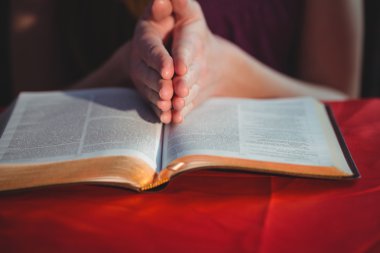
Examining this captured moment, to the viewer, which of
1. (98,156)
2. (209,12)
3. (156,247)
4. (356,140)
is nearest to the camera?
(156,247)

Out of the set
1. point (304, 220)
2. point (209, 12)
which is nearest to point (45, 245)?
point (304, 220)

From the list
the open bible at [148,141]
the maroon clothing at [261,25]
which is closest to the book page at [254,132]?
the open bible at [148,141]

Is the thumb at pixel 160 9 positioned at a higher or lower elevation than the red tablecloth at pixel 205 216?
higher

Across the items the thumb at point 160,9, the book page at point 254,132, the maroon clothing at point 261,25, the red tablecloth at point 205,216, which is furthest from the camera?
the maroon clothing at point 261,25

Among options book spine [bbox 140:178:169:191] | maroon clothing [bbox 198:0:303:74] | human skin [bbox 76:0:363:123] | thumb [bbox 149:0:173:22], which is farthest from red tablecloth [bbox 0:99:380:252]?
maroon clothing [bbox 198:0:303:74]

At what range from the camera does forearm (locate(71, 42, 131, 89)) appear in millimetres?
966

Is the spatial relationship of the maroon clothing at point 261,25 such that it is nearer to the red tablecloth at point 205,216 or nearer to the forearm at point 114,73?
the forearm at point 114,73

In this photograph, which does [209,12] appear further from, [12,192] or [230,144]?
[12,192]

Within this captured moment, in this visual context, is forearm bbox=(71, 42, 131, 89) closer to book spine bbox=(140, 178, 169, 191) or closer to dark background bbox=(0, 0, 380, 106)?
book spine bbox=(140, 178, 169, 191)

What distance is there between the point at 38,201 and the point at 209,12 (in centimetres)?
80

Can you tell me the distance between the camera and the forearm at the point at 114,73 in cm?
97

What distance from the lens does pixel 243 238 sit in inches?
21.0

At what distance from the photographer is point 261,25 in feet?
4.23

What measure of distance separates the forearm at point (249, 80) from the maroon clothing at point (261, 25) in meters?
0.21
